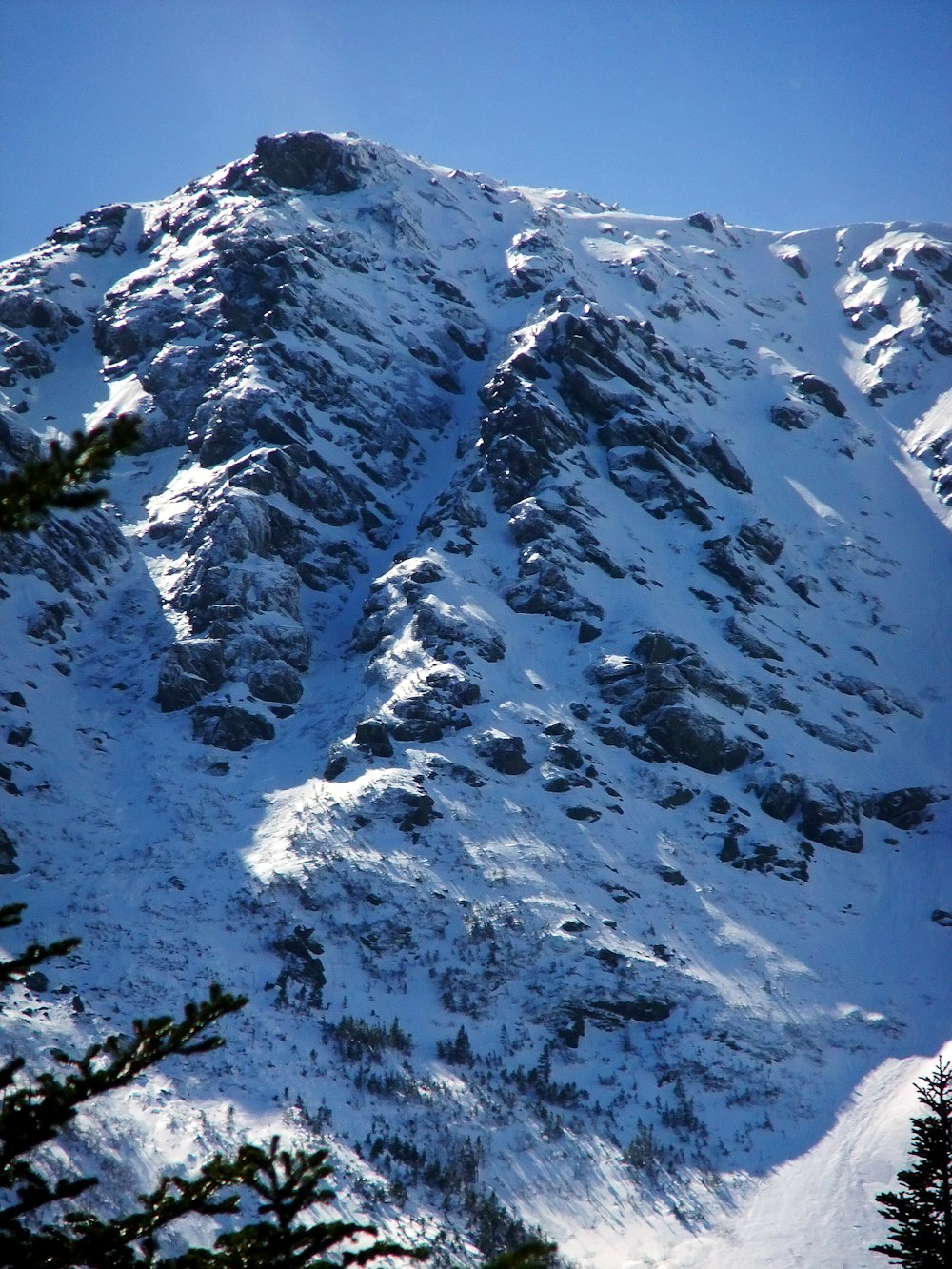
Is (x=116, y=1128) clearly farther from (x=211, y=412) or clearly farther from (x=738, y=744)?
(x=211, y=412)

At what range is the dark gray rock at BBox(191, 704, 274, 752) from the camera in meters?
52.2

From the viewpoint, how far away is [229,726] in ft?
173

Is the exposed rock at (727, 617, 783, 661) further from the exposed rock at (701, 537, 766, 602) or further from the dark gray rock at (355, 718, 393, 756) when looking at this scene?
the dark gray rock at (355, 718, 393, 756)

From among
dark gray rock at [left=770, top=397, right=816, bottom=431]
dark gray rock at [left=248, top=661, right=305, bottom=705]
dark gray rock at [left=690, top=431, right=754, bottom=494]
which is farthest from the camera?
dark gray rock at [left=770, top=397, right=816, bottom=431]

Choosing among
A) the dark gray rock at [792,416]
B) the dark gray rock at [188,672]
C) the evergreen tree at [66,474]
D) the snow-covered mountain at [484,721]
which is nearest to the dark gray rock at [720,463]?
the snow-covered mountain at [484,721]

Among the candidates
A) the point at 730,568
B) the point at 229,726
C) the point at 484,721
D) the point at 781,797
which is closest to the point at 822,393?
the point at 730,568

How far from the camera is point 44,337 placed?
87438mm

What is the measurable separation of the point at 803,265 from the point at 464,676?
318 ft

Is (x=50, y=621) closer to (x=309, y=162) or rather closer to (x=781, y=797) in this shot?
(x=781, y=797)

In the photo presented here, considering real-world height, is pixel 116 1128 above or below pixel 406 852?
below

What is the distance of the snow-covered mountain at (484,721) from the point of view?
31.5 metres

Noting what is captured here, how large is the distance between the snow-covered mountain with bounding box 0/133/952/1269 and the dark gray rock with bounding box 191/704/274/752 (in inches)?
8.4

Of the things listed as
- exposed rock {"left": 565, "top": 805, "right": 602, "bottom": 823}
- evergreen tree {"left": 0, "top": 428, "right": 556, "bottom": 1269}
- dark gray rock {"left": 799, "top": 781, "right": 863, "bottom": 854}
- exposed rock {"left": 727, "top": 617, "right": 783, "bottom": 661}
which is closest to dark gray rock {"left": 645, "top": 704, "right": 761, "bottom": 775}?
dark gray rock {"left": 799, "top": 781, "right": 863, "bottom": 854}

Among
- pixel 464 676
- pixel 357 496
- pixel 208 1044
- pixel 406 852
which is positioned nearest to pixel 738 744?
pixel 464 676
